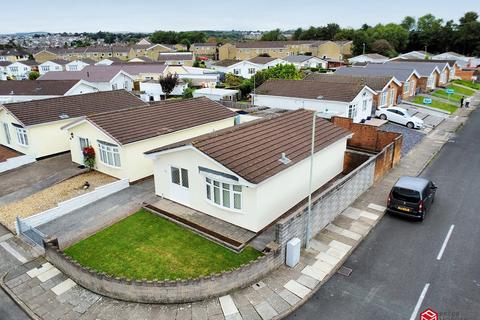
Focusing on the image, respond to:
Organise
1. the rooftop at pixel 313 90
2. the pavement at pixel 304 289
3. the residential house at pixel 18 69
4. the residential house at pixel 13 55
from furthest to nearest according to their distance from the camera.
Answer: the residential house at pixel 13 55 < the residential house at pixel 18 69 < the rooftop at pixel 313 90 < the pavement at pixel 304 289

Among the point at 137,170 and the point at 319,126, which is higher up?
the point at 319,126

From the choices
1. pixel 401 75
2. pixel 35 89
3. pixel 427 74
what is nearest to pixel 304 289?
pixel 401 75

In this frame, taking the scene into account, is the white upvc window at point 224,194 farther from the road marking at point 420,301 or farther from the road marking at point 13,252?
the road marking at point 13,252

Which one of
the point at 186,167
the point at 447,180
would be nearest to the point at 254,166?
the point at 186,167

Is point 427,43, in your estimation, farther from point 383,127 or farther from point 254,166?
point 254,166

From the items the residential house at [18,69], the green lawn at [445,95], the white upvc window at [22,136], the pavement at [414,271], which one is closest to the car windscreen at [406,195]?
the pavement at [414,271]

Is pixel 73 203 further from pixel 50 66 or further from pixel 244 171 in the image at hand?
pixel 50 66

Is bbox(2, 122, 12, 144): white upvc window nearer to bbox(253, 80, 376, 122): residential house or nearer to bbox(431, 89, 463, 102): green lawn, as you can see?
bbox(253, 80, 376, 122): residential house
